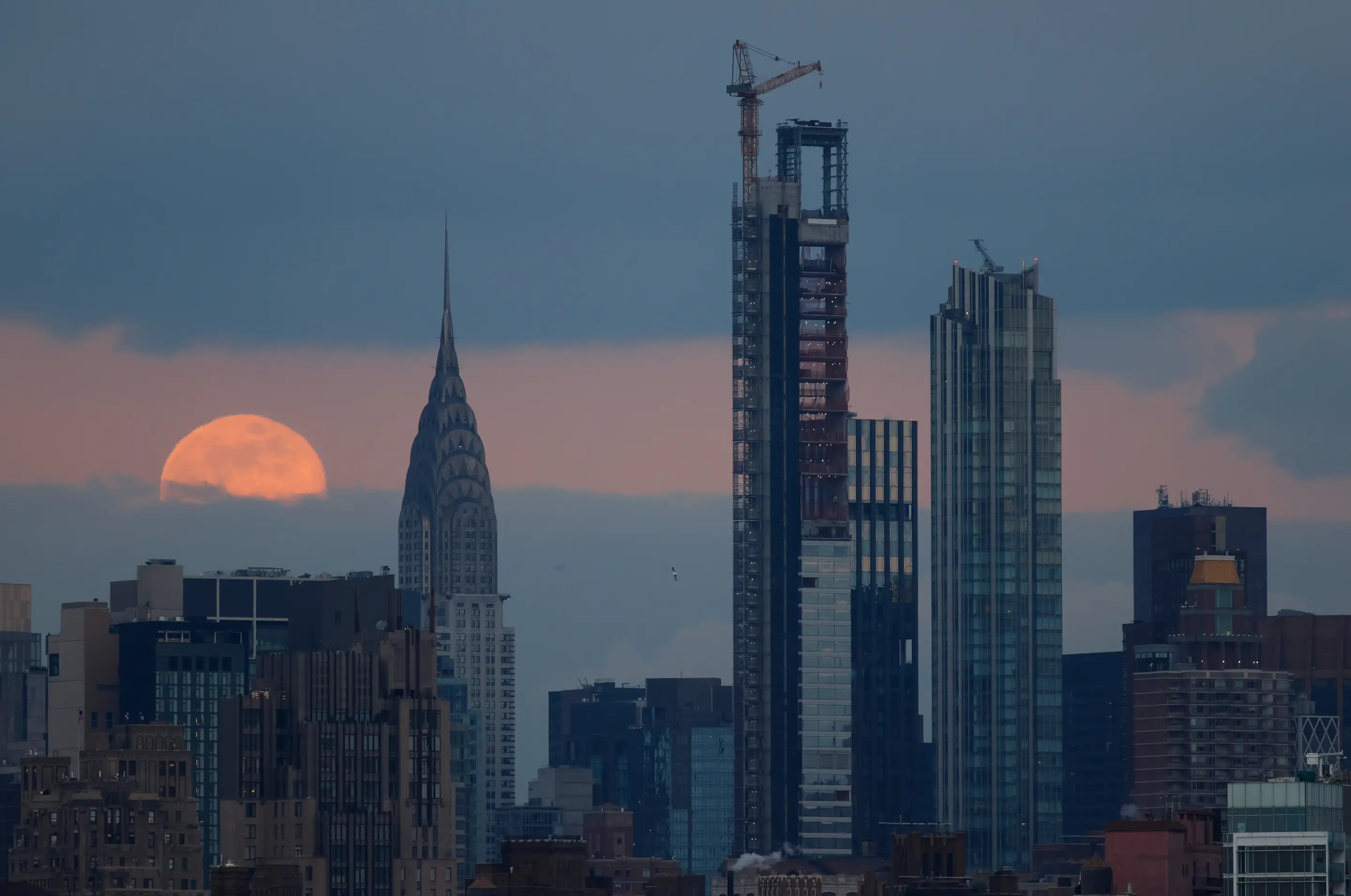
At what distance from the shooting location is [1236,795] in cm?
18088

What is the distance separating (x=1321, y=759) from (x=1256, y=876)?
1739 cm

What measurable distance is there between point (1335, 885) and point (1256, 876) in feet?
12.9

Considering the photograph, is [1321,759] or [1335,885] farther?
[1321,759]

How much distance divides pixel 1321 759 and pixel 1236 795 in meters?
15.6

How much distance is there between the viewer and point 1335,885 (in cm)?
17762

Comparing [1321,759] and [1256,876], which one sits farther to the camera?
[1321,759]

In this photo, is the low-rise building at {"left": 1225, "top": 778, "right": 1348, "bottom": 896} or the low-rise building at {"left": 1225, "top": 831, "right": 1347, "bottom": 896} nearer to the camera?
the low-rise building at {"left": 1225, "top": 831, "right": 1347, "bottom": 896}

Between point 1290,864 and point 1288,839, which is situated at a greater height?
point 1288,839

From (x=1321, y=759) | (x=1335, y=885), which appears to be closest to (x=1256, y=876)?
(x=1335, y=885)

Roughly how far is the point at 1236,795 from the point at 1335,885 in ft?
22.0

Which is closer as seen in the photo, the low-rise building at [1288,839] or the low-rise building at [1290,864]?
the low-rise building at [1290,864]

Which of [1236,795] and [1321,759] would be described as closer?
[1236,795]

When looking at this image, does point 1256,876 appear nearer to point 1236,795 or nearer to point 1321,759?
point 1236,795

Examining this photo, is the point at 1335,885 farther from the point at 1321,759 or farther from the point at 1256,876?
the point at 1321,759
